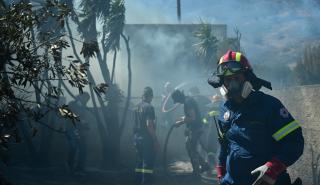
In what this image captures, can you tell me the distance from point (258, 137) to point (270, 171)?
0.35 meters

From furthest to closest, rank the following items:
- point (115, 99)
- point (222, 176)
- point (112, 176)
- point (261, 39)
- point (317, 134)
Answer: point (261, 39), point (115, 99), point (112, 176), point (317, 134), point (222, 176)

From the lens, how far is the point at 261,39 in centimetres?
5819

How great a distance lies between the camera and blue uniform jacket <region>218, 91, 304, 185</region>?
3801 mm

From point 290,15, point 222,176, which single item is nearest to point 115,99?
point 222,176

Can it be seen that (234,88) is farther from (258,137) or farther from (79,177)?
(79,177)

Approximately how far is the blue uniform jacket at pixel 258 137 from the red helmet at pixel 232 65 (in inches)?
9.7

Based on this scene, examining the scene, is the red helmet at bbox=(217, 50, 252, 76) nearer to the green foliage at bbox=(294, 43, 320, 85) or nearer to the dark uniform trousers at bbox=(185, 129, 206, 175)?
the dark uniform trousers at bbox=(185, 129, 206, 175)

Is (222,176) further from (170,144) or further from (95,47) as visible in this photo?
(170,144)

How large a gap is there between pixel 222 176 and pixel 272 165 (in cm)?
78

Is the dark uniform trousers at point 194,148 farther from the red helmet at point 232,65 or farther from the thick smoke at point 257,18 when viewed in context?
the thick smoke at point 257,18

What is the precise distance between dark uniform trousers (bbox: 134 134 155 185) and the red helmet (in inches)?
235

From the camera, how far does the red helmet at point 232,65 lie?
4.17 m

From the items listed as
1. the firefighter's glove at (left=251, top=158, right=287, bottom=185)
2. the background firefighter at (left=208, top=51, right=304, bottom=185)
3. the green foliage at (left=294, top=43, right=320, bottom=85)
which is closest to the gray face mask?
the background firefighter at (left=208, top=51, right=304, bottom=185)

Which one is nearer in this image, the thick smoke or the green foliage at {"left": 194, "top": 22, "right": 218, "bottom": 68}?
the green foliage at {"left": 194, "top": 22, "right": 218, "bottom": 68}
